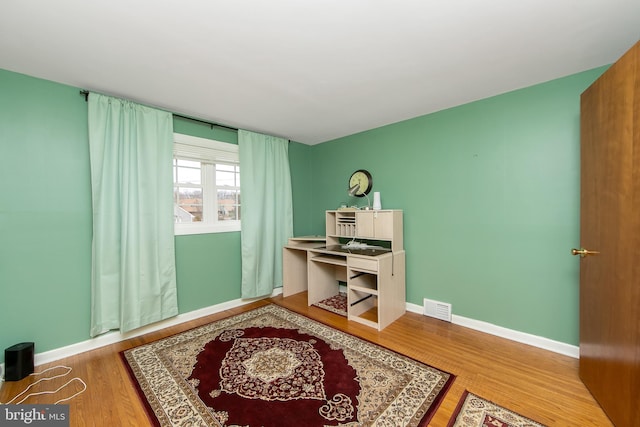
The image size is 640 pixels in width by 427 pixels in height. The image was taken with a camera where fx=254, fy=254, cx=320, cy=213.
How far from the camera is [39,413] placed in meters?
1.54

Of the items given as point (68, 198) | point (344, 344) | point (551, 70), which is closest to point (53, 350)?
point (68, 198)

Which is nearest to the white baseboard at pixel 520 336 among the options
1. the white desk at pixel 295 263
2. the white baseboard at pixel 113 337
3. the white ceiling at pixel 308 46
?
the white desk at pixel 295 263

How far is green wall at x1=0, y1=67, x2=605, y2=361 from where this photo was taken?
78.4 inches

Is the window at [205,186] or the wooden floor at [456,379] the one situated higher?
the window at [205,186]

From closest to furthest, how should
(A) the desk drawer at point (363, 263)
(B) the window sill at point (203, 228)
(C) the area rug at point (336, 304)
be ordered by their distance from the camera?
(A) the desk drawer at point (363, 263)
(B) the window sill at point (203, 228)
(C) the area rug at point (336, 304)

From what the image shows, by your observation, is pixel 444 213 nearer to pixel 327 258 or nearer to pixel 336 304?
pixel 327 258

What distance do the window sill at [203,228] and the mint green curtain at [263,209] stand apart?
0.15 metres

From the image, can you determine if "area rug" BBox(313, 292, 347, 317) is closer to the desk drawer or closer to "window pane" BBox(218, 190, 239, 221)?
the desk drawer

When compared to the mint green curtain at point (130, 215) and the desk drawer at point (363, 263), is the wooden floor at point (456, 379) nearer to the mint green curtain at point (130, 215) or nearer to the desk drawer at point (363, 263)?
the mint green curtain at point (130, 215)

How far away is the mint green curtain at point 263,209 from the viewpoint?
3260 millimetres

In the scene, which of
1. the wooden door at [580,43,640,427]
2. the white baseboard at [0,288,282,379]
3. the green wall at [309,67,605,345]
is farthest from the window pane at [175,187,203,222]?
the wooden door at [580,43,640,427]

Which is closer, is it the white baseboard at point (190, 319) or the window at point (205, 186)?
the white baseboard at point (190, 319)

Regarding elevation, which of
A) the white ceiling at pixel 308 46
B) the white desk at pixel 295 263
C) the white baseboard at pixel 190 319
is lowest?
Answer: the white baseboard at pixel 190 319

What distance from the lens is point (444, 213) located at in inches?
109
